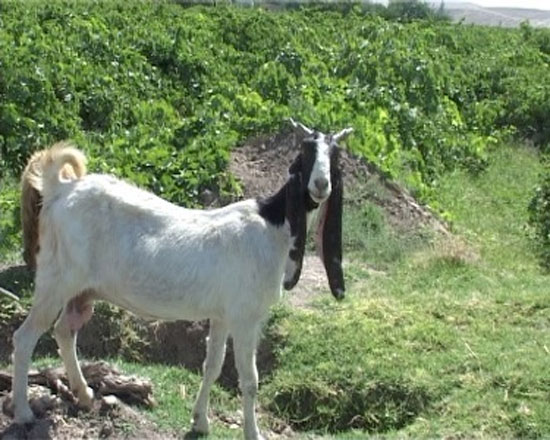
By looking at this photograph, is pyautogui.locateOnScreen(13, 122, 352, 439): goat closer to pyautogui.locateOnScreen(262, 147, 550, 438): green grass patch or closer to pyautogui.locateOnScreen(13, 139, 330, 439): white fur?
pyautogui.locateOnScreen(13, 139, 330, 439): white fur

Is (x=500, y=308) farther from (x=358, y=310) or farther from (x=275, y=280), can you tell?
(x=275, y=280)

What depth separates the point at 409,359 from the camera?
345 inches

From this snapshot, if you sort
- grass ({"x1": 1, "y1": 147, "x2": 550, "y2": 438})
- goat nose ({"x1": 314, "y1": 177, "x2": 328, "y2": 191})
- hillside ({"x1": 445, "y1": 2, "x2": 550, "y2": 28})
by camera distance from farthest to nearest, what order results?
1. hillside ({"x1": 445, "y1": 2, "x2": 550, "y2": 28})
2. grass ({"x1": 1, "y1": 147, "x2": 550, "y2": 438})
3. goat nose ({"x1": 314, "y1": 177, "x2": 328, "y2": 191})

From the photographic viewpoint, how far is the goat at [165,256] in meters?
6.96

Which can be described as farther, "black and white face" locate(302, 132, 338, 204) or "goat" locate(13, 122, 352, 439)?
"goat" locate(13, 122, 352, 439)

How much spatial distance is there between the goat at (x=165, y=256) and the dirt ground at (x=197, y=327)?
156 millimetres

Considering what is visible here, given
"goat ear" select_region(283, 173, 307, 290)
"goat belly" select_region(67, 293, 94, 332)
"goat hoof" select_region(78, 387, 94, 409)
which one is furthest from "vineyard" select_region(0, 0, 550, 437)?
"goat belly" select_region(67, 293, 94, 332)

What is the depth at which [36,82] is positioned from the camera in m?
14.6

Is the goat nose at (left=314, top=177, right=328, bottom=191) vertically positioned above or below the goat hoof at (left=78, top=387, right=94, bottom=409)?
above

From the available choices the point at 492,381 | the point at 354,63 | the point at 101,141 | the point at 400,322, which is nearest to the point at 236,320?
the point at 492,381

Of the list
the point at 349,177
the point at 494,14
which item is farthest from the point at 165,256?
the point at 494,14

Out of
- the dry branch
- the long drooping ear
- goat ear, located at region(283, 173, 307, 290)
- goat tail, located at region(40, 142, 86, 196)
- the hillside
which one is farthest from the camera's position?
the hillside

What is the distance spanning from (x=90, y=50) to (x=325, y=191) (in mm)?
11902

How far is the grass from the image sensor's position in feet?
26.0
